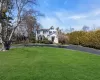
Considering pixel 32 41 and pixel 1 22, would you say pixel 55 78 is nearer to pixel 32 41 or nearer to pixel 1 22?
pixel 1 22

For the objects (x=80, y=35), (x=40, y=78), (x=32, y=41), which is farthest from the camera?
(x=32, y=41)

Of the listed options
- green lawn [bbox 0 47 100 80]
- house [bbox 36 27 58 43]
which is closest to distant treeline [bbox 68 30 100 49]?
house [bbox 36 27 58 43]

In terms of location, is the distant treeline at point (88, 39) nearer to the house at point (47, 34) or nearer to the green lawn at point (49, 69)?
the house at point (47, 34)

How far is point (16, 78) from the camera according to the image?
919 centimetres

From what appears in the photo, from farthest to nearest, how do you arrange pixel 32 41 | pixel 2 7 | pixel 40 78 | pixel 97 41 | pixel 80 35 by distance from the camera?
1. pixel 32 41
2. pixel 80 35
3. pixel 97 41
4. pixel 2 7
5. pixel 40 78

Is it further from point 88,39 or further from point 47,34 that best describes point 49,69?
point 47,34

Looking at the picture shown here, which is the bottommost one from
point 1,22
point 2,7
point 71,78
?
point 71,78

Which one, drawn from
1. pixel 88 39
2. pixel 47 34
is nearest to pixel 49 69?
pixel 88 39

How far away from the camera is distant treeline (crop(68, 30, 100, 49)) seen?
4052 cm

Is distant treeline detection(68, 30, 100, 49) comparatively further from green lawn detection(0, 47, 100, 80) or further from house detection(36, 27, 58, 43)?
green lawn detection(0, 47, 100, 80)

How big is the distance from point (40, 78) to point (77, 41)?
159 ft

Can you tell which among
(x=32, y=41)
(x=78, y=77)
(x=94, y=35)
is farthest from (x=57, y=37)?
(x=78, y=77)

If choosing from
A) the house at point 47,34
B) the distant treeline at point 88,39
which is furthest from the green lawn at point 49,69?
the house at point 47,34

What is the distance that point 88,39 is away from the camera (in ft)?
151
